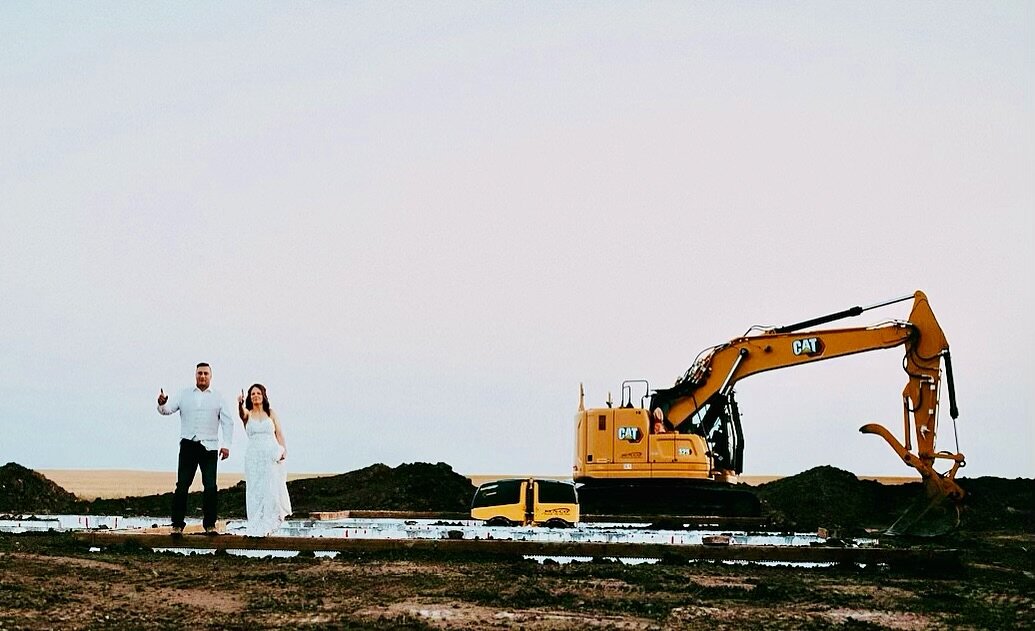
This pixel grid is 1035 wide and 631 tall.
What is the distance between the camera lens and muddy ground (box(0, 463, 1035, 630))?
930 centimetres

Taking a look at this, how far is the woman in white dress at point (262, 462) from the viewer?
45.6 ft

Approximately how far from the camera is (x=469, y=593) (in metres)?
10.8

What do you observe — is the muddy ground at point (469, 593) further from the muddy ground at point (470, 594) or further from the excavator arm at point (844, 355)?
the excavator arm at point (844, 355)

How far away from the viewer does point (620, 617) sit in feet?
31.4

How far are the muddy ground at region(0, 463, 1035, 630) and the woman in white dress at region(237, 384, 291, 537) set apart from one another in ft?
2.73

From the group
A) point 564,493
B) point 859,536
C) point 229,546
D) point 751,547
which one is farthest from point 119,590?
point 859,536

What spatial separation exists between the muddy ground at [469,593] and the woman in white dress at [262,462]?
833 millimetres

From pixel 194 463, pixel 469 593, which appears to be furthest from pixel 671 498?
pixel 469 593

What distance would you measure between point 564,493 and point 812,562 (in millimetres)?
6582

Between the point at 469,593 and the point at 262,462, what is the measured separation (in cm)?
418

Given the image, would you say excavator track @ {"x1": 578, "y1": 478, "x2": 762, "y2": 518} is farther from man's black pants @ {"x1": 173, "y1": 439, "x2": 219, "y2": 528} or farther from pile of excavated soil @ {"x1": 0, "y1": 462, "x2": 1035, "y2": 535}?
man's black pants @ {"x1": 173, "y1": 439, "x2": 219, "y2": 528}

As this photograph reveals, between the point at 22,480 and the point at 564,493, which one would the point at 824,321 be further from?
the point at 22,480

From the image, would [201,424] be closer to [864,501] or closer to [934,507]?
[934,507]

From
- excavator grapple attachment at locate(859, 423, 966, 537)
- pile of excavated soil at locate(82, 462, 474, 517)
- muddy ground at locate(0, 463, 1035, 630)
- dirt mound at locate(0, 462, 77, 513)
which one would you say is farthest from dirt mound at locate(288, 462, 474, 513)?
muddy ground at locate(0, 463, 1035, 630)
